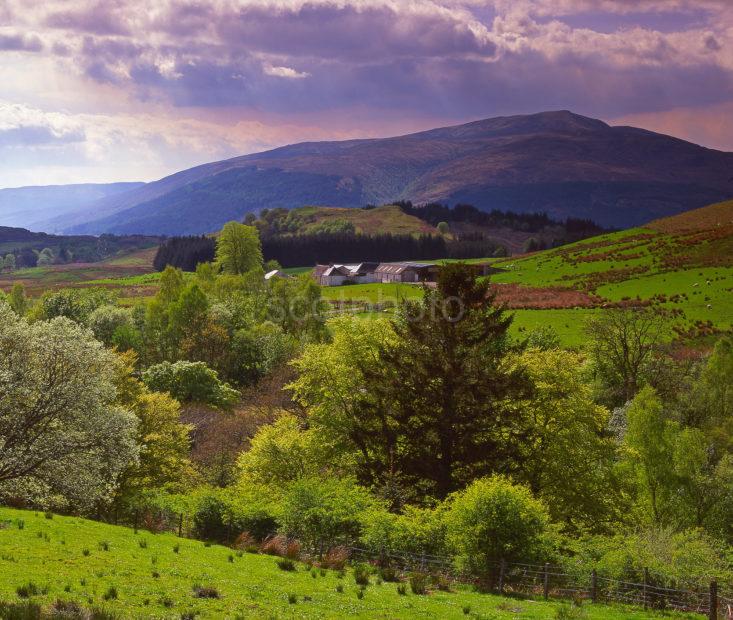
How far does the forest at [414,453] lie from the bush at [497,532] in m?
0.07

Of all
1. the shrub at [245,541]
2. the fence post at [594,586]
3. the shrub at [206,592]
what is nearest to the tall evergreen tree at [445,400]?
the shrub at [245,541]

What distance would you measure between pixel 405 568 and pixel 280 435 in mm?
19397

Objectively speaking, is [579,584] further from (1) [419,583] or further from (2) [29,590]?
(2) [29,590]

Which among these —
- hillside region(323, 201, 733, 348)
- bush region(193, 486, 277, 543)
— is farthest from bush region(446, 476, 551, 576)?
hillside region(323, 201, 733, 348)

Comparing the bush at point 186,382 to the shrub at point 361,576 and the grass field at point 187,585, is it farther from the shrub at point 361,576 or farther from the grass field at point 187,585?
the shrub at point 361,576

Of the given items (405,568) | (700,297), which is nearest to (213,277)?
(700,297)

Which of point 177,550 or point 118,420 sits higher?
point 118,420

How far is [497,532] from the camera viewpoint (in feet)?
105

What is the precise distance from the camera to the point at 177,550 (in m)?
30.8

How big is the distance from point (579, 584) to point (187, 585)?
17.0 metres

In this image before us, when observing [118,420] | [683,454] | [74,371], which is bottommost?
[683,454]

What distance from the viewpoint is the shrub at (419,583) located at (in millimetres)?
28234

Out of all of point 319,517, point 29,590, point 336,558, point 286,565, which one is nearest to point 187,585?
point 29,590

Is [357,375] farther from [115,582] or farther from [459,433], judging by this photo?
[115,582]
